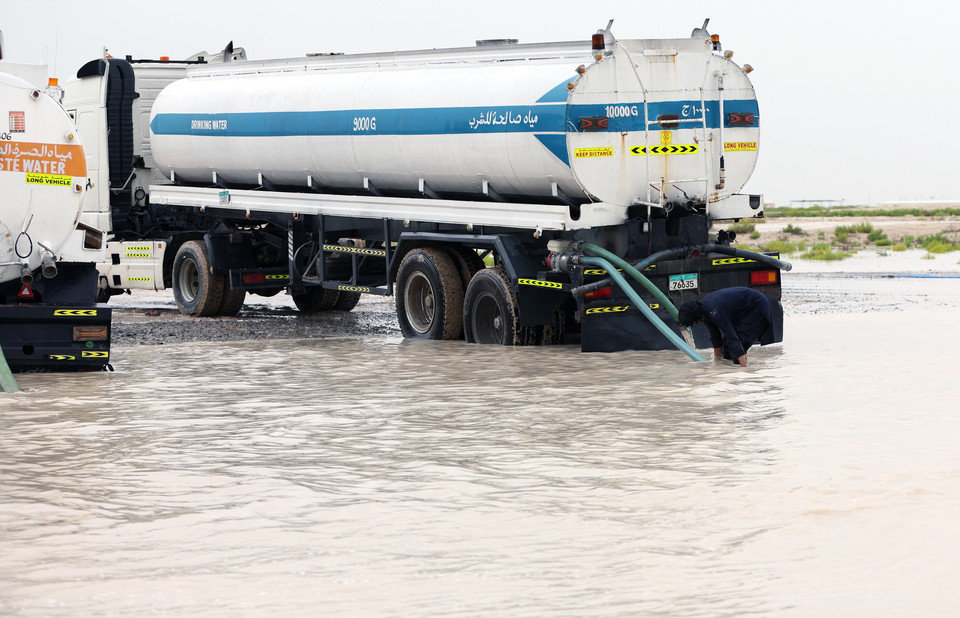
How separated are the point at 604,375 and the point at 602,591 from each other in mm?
7511

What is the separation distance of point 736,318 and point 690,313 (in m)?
0.49

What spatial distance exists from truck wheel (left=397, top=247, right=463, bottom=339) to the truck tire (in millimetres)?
269

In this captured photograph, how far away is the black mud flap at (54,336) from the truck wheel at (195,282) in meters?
6.84

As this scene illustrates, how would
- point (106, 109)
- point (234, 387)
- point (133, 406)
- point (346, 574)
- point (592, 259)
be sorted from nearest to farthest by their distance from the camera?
point (346, 574) → point (133, 406) → point (234, 387) → point (592, 259) → point (106, 109)

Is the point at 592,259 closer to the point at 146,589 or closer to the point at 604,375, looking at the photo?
the point at 604,375

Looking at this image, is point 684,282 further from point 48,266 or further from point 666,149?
point 48,266

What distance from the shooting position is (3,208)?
13.9 metres

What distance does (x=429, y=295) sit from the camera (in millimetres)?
17797

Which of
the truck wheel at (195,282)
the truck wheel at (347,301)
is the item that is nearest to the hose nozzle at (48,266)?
the truck wheel at (195,282)

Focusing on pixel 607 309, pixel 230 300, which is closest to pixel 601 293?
pixel 607 309

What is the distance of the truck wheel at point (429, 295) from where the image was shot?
1722 cm

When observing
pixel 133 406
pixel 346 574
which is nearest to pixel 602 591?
pixel 346 574

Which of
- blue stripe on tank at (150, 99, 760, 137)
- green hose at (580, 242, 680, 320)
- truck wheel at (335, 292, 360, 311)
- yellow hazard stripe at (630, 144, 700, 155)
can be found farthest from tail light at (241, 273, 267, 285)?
yellow hazard stripe at (630, 144, 700, 155)

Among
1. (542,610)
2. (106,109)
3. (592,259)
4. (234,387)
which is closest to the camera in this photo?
(542,610)
